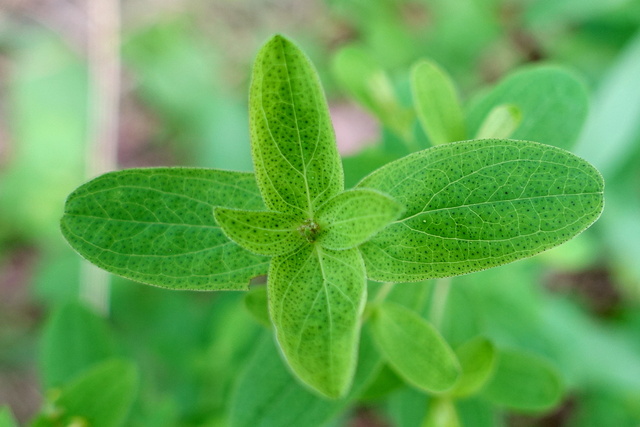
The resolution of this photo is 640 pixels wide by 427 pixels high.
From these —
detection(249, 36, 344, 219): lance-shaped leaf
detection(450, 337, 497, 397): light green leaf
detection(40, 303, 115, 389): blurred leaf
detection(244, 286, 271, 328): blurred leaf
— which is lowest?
detection(40, 303, 115, 389): blurred leaf

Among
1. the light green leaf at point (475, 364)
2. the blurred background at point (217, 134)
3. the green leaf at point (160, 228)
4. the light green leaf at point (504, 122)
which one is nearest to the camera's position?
the green leaf at point (160, 228)

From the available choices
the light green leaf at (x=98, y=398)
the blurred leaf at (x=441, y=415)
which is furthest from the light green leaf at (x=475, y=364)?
the light green leaf at (x=98, y=398)

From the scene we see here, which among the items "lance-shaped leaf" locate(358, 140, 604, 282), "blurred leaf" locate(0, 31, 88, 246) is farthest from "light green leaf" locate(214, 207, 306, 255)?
"blurred leaf" locate(0, 31, 88, 246)

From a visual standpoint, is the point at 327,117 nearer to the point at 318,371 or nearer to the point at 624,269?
the point at 318,371

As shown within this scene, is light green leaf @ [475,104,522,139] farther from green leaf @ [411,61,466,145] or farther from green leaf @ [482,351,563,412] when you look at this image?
green leaf @ [482,351,563,412]

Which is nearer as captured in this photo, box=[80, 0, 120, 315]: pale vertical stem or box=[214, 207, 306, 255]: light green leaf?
box=[214, 207, 306, 255]: light green leaf

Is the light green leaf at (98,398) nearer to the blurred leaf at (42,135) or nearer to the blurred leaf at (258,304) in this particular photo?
the blurred leaf at (258,304)

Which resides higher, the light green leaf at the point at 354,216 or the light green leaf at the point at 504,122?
the light green leaf at the point at 504,122
